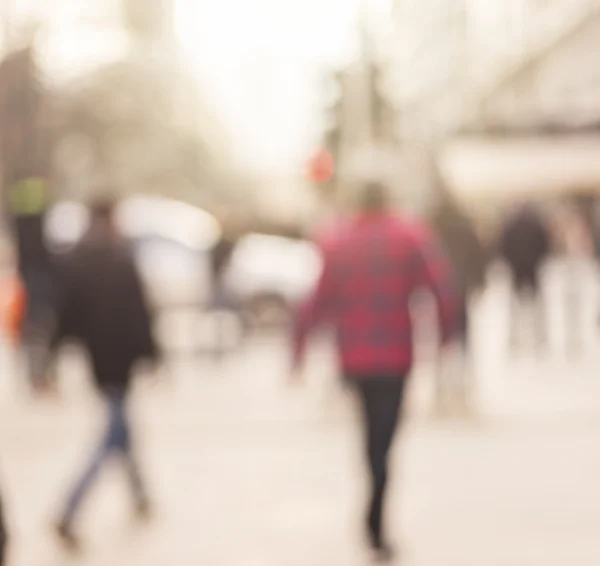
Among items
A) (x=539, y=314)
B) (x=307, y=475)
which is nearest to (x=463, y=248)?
(x=307, y=475)

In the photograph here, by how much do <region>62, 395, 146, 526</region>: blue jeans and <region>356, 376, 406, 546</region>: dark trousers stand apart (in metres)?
1.59

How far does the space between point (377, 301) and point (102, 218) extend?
6.37 ft

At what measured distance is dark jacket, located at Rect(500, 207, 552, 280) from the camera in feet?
52.2

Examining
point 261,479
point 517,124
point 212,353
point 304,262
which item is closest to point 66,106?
point 517,124

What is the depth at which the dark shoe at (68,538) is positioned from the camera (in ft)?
24.1

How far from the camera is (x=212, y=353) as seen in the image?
18078mm

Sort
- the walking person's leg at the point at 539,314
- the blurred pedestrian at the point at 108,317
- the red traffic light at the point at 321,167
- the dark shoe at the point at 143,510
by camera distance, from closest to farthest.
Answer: the blurred pedestrian at the point at 108,317
the dark shoe at the point at 143,510
the walking person's leg at the point at 539,314
the red traffic light at the point at 321,167

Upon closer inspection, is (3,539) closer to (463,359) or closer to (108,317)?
(108,317)

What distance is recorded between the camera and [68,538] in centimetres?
738

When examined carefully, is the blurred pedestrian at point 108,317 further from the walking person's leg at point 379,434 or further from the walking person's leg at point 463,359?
the walking person's leg at point 463,359

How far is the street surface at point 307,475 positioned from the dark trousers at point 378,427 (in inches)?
10.1

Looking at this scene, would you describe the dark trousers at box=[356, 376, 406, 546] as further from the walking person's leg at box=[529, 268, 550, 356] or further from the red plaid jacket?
the walking person's leg at box=[529, 268, 550, 356]

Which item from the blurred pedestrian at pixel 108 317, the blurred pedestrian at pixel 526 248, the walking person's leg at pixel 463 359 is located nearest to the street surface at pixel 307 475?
the walking person's leg at pixel 463 359

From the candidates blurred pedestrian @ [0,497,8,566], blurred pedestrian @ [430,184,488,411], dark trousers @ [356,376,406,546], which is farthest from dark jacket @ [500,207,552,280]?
blurred pedestrian @ [0,497,8,566]
